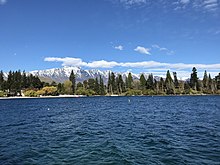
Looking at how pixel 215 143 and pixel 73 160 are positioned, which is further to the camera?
pixel 215 143

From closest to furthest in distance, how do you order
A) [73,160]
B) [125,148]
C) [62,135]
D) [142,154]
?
1. [73,160]
2. [142,154]
3. [125,148]
4. [62,135]

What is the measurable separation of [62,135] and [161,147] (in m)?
14.8

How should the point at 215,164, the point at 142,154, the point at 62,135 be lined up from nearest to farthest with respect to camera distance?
1. the point at 215,164
2. the point at 142,154
3. the point at 62,135

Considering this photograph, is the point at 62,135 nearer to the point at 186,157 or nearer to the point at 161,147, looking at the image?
the point at 161,147

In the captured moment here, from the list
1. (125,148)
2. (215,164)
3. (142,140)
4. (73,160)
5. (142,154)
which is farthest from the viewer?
(142,140)

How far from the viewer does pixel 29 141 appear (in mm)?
32625

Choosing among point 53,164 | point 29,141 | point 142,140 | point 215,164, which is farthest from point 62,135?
point 215,164

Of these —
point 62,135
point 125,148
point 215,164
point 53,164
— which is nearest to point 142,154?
point 125,148

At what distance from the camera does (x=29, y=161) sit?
23375mm

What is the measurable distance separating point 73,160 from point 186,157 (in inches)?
399

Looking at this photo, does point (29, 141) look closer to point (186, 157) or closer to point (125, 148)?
point (125, 148)

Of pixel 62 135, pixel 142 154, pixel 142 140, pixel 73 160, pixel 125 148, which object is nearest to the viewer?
pixel 73 160

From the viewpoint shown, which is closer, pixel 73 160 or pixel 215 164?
pixel 215 164

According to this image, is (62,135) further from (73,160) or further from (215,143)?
(215,143)
